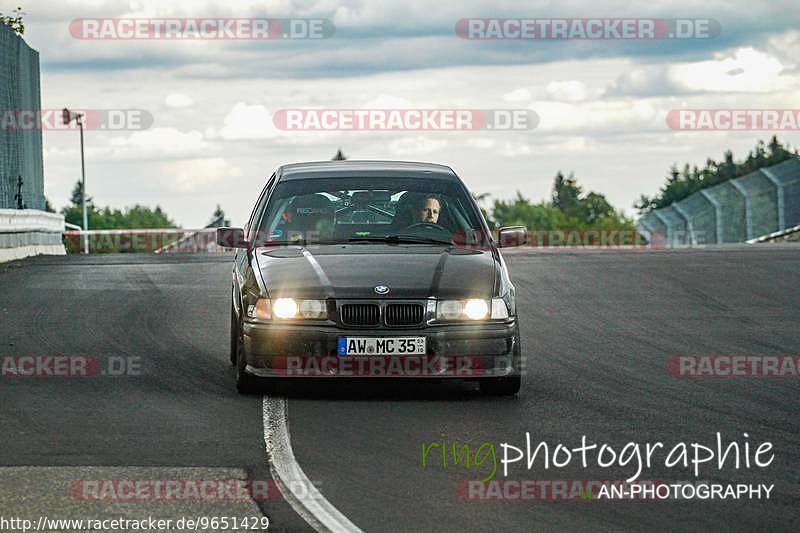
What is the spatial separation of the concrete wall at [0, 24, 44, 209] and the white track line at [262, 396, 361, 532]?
16978 mm

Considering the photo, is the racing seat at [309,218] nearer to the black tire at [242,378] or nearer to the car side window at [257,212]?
the car side window at [257,212]

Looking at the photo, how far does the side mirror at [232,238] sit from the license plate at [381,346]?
5.99 feet

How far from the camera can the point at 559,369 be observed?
38.4 ft

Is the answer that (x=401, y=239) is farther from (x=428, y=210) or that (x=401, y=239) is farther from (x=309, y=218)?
(x=309, y=218)

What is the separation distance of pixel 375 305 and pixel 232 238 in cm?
183

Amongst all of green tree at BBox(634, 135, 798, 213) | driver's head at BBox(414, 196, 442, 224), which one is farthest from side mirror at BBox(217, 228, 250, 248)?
green tree at BBox(634, 135, 798, 213)

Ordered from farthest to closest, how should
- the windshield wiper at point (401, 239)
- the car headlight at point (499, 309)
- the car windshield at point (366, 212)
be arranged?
the car windshield at point (366, 212) < the windshield wiper at point (401, 239) < the car headlight at point (499, 309)

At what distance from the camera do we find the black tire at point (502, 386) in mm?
10203

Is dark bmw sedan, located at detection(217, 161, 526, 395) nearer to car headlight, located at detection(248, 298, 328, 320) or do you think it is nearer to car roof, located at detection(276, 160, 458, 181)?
car headlight, located at detection(248, 298, 328, 320)

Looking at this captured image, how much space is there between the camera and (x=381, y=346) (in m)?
9.84

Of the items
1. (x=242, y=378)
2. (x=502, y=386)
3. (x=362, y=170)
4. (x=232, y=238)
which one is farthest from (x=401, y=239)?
(x=242, y=378)

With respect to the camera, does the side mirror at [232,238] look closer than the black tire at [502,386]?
No

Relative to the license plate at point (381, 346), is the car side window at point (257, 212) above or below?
above

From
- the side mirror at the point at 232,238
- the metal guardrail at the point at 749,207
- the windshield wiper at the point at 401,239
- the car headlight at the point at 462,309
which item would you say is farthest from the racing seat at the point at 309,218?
the metal guardrail at the point at 749,207
